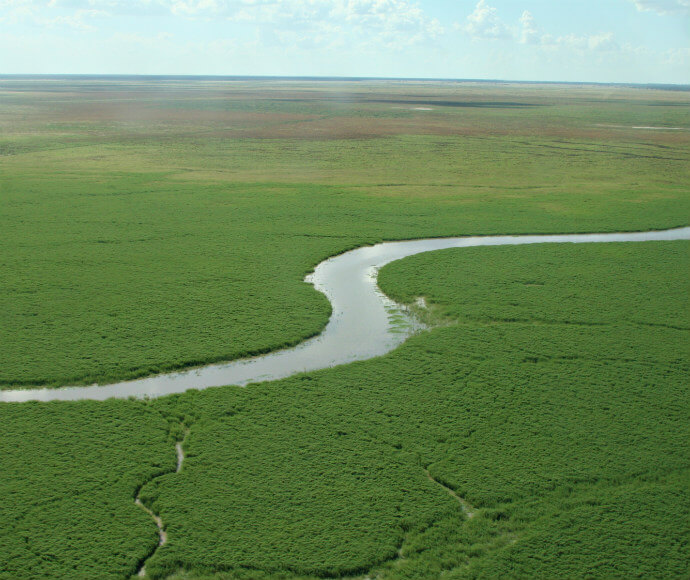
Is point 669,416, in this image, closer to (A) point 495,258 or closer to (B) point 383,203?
(A) point 495,258

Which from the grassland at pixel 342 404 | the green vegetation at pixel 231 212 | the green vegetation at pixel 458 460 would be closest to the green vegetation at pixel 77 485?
the grassland at pixel 342 404

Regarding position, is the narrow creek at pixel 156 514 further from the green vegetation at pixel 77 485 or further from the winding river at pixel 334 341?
the winding river at pixel 334 341

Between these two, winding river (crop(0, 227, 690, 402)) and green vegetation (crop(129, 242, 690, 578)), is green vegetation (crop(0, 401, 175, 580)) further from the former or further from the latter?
winding river (crop(0, 227, 690, 402))

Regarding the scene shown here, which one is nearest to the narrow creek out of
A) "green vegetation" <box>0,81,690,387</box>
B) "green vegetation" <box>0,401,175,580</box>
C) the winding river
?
"green vegetation" <box>0,401,175,580</box>

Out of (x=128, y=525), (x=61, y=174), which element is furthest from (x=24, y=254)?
(x=61, y=174)

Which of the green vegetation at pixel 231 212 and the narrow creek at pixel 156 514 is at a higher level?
the green vegetation at pixel 231 212

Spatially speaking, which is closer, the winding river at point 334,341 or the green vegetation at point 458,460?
the green vegetation at point 458,460
